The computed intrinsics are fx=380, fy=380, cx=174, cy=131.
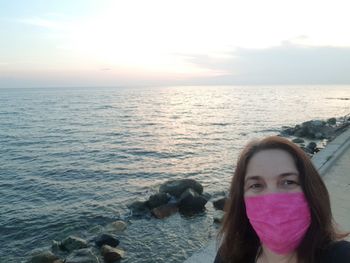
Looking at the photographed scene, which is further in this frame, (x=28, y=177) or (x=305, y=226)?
(x=28, y=177)

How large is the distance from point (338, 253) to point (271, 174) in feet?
1.75

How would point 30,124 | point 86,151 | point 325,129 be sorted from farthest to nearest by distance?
point 30,124
point 325,129
point 86,151

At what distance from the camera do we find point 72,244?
10.2 metres

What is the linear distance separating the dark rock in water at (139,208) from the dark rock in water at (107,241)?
2366 millimetres

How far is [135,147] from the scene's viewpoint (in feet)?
Answer: 96.7

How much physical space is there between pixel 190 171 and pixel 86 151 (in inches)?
382

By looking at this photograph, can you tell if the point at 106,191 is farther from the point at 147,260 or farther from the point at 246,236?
the point at 246,236

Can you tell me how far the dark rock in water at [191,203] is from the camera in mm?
12750

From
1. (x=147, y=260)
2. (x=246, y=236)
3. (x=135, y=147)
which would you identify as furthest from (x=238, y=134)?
(x=246, y=236)

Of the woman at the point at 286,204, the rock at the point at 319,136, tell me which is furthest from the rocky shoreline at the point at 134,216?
the rock at the point at 319,136

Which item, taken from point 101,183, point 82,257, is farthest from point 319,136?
point 82,257

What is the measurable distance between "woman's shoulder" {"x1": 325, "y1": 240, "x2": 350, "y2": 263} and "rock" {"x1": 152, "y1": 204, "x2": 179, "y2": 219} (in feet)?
34.5

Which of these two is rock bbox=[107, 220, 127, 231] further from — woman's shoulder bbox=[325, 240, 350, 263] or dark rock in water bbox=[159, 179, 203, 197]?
woman's shoulder bbox=[325, 240, 350, 263]

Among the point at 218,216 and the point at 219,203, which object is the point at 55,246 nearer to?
the point at 218,216
